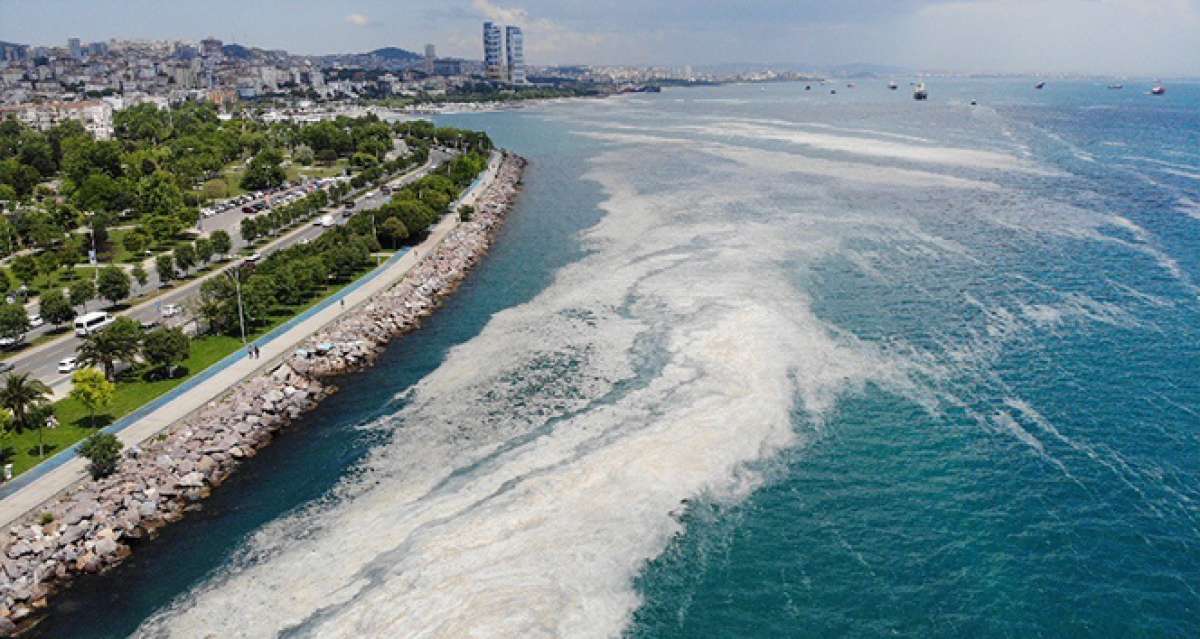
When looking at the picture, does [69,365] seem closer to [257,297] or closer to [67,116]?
[257,297]

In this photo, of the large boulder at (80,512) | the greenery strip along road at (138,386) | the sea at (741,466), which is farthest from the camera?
the greenery strip along road at (138,386)

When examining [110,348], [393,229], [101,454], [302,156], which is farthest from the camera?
[302,156]

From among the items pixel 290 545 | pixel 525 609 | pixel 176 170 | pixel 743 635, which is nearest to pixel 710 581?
pixel 743 635

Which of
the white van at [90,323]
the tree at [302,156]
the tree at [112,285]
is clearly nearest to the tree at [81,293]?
the tree at [112,285]

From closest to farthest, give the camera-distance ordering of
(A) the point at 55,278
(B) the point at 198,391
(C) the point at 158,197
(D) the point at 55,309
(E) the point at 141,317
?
1. (B) the point at 198,391
2. (D) the point at 55,309
3. (E) the point at 141,317
4. (A) the point at 55,278
5. (C) the point at 158,197

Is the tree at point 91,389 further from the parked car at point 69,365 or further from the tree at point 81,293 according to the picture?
the tree at point 81,293

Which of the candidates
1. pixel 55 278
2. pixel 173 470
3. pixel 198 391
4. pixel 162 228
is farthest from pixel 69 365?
pixel 162 228
